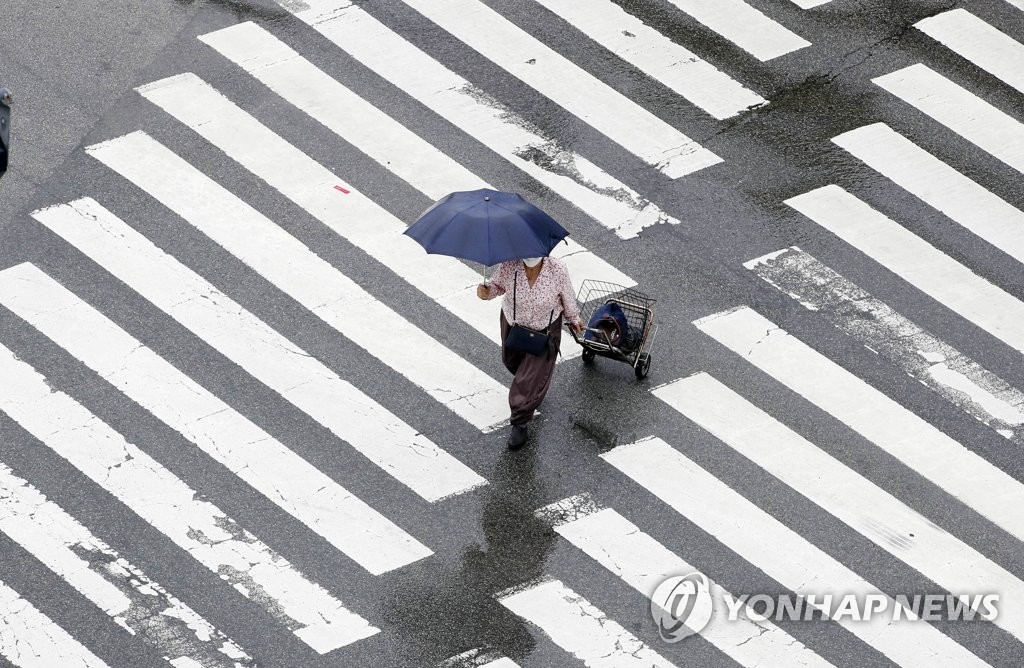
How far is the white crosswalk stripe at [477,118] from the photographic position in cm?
1339

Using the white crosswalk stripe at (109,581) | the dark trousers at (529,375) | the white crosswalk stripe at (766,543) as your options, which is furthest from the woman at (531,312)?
the white crosswalk stripe at (109,581)

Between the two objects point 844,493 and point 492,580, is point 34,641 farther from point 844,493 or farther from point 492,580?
point 844,493

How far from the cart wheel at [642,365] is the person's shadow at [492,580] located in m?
1.14

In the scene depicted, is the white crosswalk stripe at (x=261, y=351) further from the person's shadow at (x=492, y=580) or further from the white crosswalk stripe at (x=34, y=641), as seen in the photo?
the white crosswalk stripe at (x=34, y=641)

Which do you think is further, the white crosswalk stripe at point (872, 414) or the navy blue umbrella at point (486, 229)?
the white crosswalk stripe at point (872, 414)

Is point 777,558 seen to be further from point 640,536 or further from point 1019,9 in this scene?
point 1019,9

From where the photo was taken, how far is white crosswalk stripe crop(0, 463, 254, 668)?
1005 centimetres

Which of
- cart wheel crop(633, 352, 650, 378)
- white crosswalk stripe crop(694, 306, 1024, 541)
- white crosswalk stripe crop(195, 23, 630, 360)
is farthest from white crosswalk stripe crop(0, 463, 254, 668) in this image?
white crosswalk stripe crop(694, 306, 1024, 541)

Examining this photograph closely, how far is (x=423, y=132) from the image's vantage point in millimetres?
13938

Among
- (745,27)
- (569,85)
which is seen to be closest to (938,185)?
(745,27)

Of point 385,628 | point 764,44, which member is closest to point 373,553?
point 385,628

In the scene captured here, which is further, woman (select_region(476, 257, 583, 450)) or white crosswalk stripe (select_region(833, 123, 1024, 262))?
white crosswalk stripe (select_region(833, 123, 1024, 262))

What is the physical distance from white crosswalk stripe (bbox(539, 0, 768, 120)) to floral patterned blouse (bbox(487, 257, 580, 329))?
13.0ft

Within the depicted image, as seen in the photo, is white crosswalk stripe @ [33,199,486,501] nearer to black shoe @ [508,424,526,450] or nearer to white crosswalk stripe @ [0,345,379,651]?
black shoe @ [508,424,526,450]
